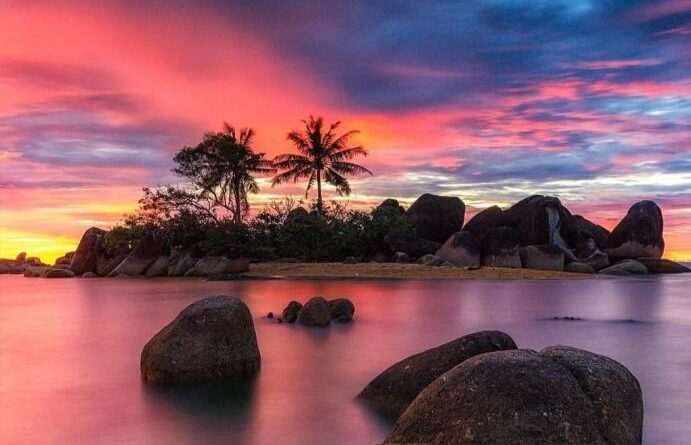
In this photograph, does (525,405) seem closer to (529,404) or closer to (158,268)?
(529,404)

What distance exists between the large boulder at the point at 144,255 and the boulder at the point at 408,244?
19098 millimetres

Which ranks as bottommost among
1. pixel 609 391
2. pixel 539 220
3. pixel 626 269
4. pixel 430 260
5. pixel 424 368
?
pixel 626 269

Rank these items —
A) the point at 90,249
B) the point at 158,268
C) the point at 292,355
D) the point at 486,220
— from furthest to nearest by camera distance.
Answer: the point at 90,249, the point at 486,220, the point at 158,268, the point at 292,355

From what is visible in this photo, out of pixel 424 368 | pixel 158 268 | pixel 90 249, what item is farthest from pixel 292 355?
pixel 90 249

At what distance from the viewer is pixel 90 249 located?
2308 inches

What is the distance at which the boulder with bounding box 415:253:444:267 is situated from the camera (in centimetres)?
4647

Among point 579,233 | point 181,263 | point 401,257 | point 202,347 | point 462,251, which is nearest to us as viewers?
point 202,347

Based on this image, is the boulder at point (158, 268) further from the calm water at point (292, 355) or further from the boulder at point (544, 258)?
the boulder at point (544, 258)

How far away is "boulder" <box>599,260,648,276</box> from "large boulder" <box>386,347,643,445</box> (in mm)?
43876

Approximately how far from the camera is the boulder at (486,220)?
180ft

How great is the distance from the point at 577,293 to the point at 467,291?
17.4 feet

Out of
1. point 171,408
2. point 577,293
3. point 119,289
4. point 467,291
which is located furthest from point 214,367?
point 119,289

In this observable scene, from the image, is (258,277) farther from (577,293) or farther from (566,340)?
(566,340)

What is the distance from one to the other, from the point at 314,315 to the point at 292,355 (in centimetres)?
483
